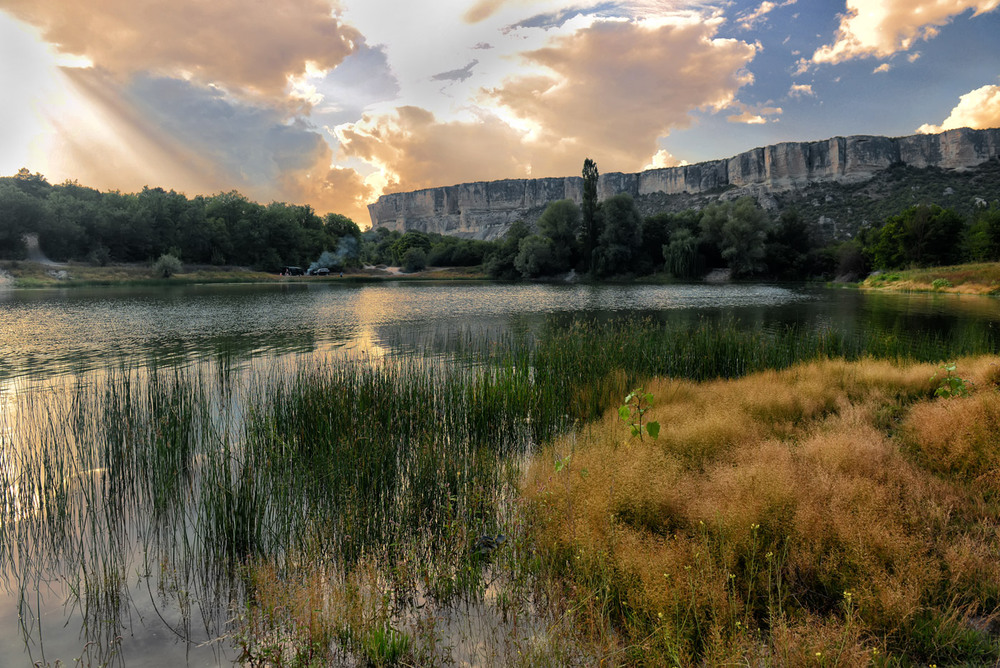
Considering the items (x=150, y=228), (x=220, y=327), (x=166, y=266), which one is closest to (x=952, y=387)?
(x=220, y=327)

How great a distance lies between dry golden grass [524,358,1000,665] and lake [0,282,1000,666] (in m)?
2.58

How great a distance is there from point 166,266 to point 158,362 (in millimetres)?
63943

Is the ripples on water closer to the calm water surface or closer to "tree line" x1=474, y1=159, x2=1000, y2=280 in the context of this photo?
the calm water surface

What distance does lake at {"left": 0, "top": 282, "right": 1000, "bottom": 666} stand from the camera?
3.34m

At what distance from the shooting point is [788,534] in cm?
337

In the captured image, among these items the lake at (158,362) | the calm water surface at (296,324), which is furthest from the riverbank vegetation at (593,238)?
the calm water surface at (296,324)

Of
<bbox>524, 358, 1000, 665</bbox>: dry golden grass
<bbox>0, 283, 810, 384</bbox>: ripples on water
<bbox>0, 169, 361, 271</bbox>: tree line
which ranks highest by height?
<bbox>0, 169, 361, 271</bbox>: tree line

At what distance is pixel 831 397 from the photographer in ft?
23.3

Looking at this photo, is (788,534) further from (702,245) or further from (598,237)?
(702,245)

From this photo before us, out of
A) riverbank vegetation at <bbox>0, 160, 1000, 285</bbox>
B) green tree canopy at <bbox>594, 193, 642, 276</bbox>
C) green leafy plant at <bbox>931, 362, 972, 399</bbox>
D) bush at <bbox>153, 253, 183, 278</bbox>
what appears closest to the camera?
green leafy plant at <bbox>931, 362, 972, 399</bbox>

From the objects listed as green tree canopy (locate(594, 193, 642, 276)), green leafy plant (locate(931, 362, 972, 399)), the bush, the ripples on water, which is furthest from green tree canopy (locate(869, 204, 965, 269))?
the bush

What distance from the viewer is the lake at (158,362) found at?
11.0ft

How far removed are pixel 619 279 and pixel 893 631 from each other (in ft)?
209

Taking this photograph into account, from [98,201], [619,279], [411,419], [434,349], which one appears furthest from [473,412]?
[98,201]
